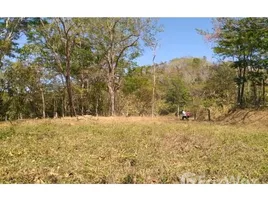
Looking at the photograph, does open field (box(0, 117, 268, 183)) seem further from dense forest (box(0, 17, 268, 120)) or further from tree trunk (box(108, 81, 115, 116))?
tree trunk (box(108, 81, 115, 116))

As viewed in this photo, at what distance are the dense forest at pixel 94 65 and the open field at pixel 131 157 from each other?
2.29 meters

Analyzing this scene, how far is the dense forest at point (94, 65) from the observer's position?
24.2 ft

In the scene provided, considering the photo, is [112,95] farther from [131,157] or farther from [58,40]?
[131,157]

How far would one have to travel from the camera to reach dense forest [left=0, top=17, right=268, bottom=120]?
24.2 feet

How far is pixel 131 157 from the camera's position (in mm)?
3879

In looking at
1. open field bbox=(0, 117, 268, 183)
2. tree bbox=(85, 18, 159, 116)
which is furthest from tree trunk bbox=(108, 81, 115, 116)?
open field bbox=(0, 117, 268, 183)

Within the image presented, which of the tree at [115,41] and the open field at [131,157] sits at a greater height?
the tree at [115,41]

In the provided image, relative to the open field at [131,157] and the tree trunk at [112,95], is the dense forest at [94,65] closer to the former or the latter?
the tree trunk at [112,95]

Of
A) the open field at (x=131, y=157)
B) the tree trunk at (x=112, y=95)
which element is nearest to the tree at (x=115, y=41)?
the tree trunk at (x=112, y=95)

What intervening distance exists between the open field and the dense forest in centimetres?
229

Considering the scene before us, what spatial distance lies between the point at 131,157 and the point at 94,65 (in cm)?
801
